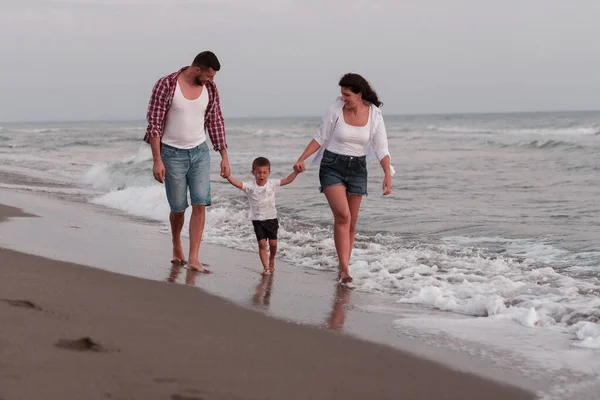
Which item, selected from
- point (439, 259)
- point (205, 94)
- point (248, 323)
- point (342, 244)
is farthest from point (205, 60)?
point (439, 259)

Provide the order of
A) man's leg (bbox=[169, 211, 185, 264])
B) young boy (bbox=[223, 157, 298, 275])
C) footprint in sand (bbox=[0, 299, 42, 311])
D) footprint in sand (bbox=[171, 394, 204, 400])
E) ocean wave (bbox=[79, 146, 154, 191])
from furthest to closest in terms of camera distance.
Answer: ocean wave (bbox=[79, 146, 154, 191])
young boy (bbox=[223, 157, 298, 275])
man's leg (bbox=[169, 211, 185, 264])
footprint in sand (bbox=[0, 299, 42, 311])
footprint in sand (bbox=[171, 394, 204, 400])

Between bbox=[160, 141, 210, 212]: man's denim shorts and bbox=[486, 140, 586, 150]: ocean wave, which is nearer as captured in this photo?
bbox=[160, 141, 210, 212]: man's denim shorts

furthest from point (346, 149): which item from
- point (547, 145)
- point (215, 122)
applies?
point (547, 145)

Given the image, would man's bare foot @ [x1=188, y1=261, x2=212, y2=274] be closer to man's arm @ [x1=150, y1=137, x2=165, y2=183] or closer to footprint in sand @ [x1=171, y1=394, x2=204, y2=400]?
man's arm @ [x1=150, y1=137, x2=165, y2=183]

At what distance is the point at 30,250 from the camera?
5.89 m

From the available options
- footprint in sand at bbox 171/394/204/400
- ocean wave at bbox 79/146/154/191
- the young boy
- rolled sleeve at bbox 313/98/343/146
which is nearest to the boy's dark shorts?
the young boy

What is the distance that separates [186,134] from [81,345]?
3.11 metres

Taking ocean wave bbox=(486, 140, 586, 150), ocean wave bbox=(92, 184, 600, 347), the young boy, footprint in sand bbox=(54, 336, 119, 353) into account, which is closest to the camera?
footprint in sand bbox=(54, 336, 119, 353)

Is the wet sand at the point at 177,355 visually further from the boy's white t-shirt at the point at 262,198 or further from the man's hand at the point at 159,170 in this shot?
the boy's white t-shirt at the point at 262,198

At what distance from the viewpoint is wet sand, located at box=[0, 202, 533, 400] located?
3.06 metres

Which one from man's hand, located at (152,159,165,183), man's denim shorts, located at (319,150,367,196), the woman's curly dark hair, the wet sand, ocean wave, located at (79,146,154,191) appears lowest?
ocean wave, located at (79,146,154,191)

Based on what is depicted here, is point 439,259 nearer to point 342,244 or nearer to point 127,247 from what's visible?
point 342,244

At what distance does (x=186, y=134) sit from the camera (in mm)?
6293

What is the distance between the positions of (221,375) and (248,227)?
6.52 meters
